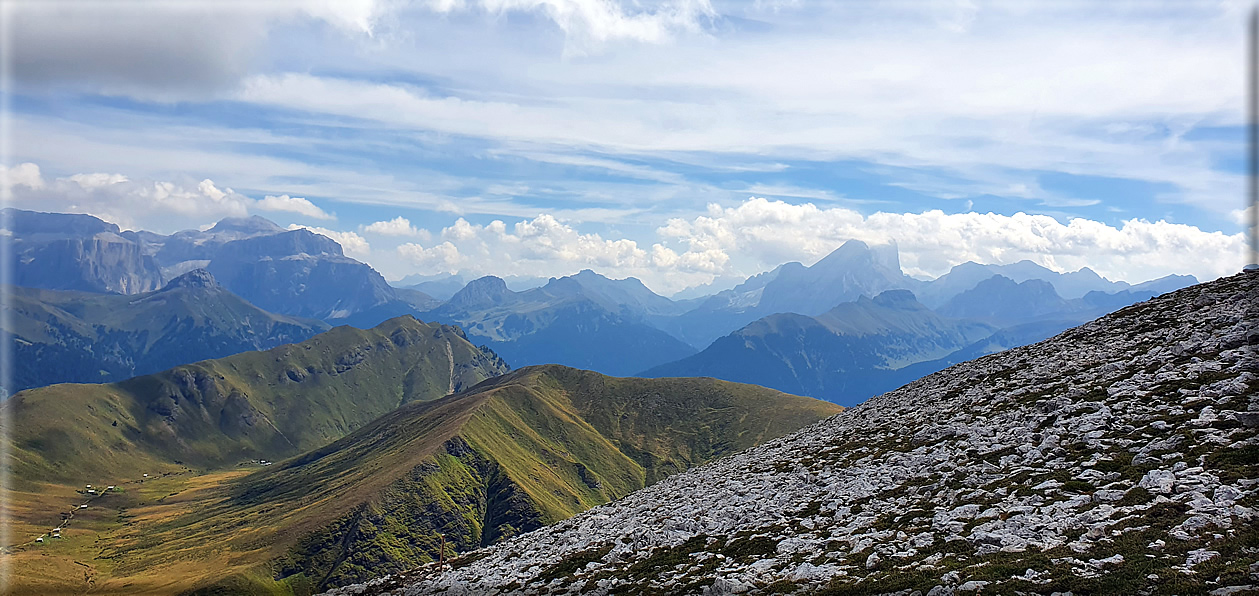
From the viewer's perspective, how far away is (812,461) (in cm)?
5378

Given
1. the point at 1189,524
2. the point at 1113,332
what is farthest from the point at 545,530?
the point at 1113,332

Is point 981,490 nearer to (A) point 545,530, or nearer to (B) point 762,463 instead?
(B) point 762,463

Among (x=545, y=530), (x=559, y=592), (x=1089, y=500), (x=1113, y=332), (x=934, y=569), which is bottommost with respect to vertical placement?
(x=545, y=530)

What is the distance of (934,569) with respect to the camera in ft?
84.4

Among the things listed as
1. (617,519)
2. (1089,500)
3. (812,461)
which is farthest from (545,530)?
(1089,500)

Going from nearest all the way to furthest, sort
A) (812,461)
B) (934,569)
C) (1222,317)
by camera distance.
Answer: (934,569), (1222,317), (812,461)

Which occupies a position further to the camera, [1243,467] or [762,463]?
[762,463]

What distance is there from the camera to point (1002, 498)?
31641mm

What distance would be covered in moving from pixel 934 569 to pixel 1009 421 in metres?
22.3

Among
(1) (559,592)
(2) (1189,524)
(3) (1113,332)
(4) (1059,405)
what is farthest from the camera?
(3) (1113,332)

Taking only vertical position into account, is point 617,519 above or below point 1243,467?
below

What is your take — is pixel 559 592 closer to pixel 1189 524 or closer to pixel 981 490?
pixel 981 490

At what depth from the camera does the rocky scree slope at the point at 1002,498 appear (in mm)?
23500

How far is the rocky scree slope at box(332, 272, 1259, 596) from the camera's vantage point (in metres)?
23.5
